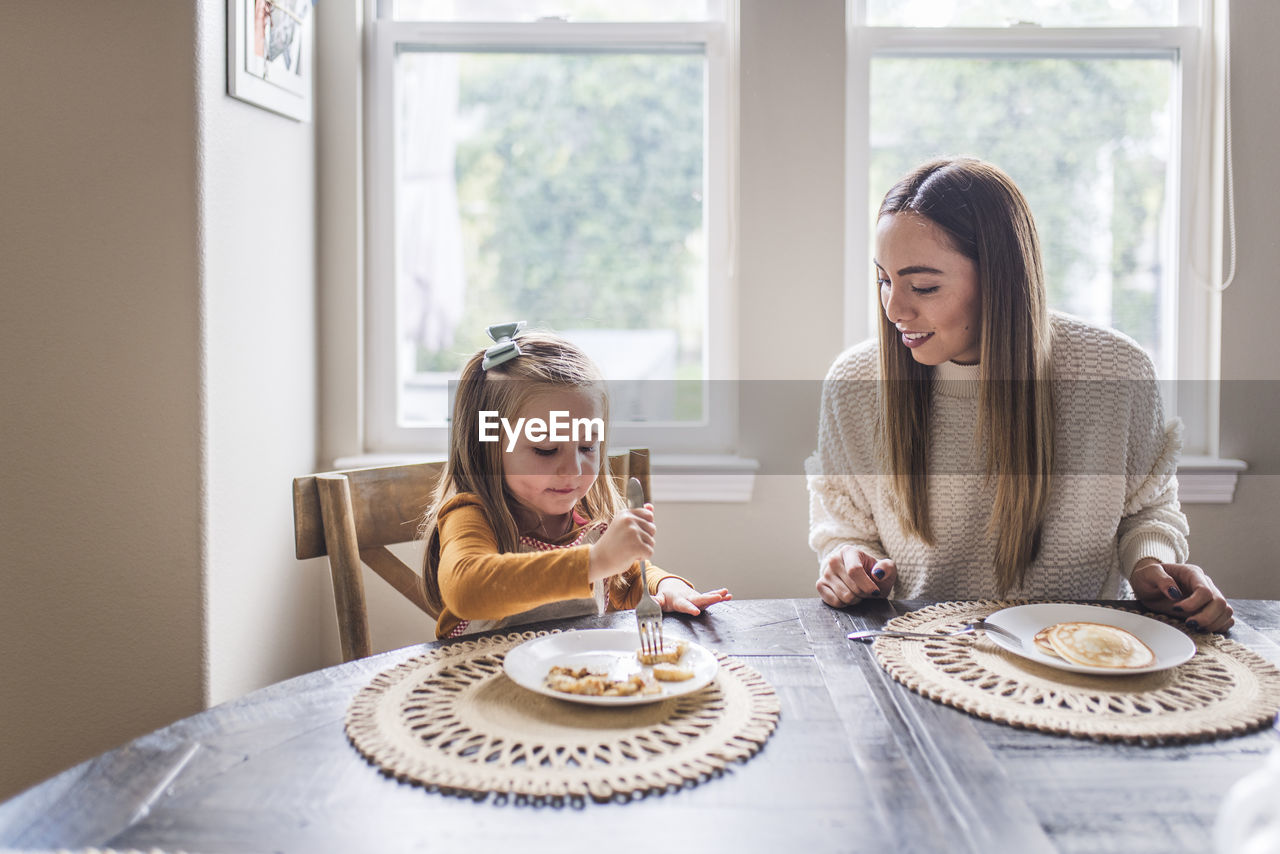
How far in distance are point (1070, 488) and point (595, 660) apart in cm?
89

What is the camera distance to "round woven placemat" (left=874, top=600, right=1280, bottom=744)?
864 mm

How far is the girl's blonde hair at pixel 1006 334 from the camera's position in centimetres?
145

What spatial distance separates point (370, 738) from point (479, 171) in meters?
1.74

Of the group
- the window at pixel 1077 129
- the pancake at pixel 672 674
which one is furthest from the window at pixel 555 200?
the pancake at pixel 672 674

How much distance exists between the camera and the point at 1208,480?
220 cm

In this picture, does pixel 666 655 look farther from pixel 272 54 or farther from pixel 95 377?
pixel 272 54

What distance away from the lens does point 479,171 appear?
90.7 inches

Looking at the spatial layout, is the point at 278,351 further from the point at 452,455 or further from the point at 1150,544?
the point at 1150,544

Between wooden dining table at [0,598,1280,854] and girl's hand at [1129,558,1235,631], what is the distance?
31 centimetres

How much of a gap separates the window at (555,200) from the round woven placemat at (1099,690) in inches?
50.5

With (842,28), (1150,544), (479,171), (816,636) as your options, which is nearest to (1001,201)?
(1150,544)

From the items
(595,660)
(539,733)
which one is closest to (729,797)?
(539,733)

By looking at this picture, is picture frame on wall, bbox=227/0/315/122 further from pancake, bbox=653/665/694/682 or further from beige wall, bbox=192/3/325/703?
pancake, bbox=653/665/694/682

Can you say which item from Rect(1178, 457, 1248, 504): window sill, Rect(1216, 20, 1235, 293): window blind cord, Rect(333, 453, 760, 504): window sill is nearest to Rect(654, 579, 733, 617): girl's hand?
Rect(333, 453, 760, 504): window sill
